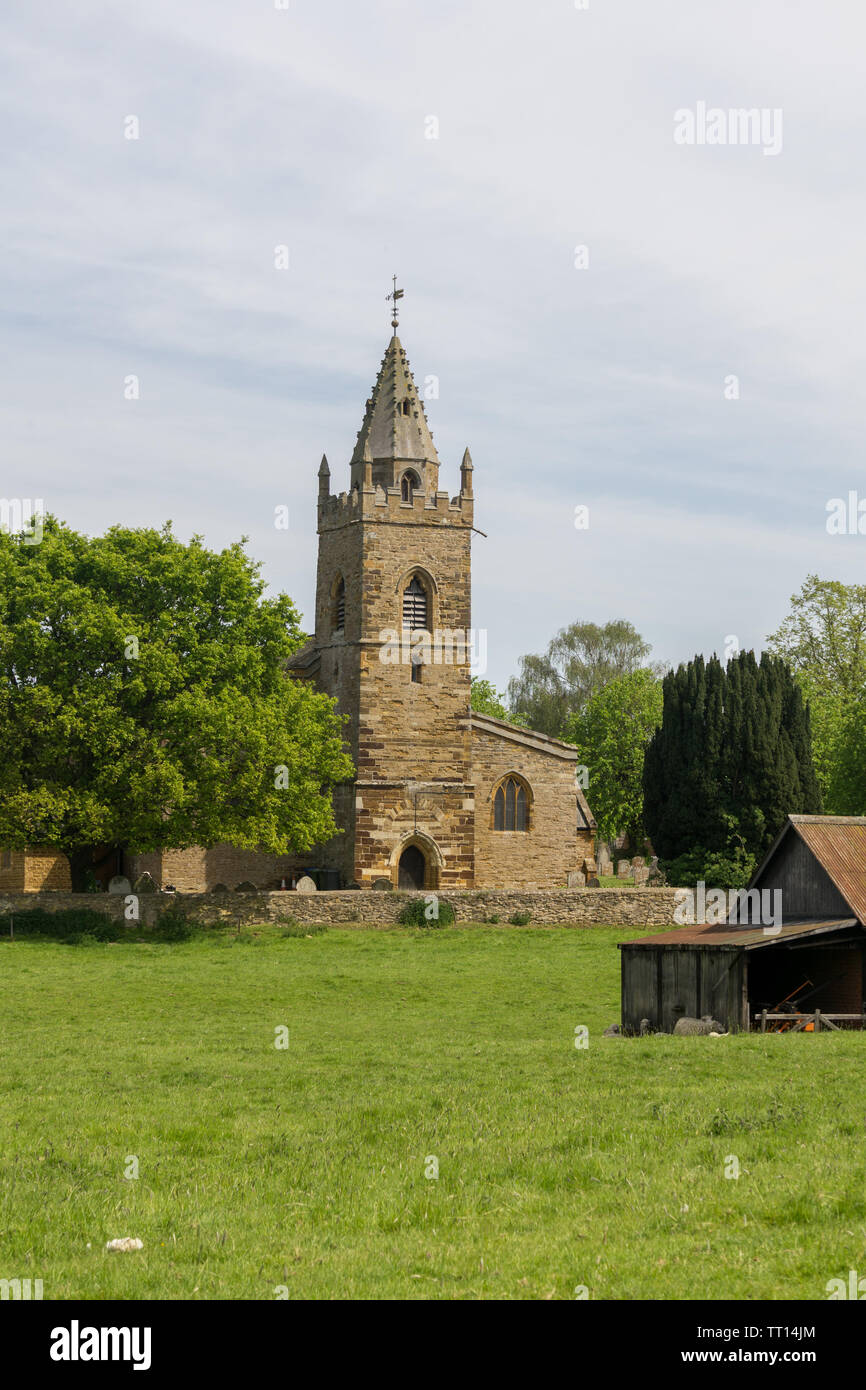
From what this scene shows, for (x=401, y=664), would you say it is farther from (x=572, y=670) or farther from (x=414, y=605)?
(x=572, y=670)

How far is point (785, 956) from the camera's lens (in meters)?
28.5

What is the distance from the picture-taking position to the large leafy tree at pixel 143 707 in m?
41.4

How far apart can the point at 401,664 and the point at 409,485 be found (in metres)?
7.04

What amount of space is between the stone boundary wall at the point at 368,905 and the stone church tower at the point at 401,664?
5.34 metres

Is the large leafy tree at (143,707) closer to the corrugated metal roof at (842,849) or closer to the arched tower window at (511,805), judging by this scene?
the arched tower window at (511,805)

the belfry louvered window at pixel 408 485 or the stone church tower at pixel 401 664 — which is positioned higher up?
the belfry louvered window at pixel 408 485

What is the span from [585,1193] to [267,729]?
107 feet

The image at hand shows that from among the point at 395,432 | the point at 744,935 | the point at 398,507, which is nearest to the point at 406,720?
the point at 398,507

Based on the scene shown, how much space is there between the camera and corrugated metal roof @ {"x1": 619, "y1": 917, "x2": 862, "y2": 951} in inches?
1026

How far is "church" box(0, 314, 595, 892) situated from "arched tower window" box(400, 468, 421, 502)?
2.1 inches

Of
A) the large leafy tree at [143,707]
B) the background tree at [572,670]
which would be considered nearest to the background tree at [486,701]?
the background tree at [572,670]
